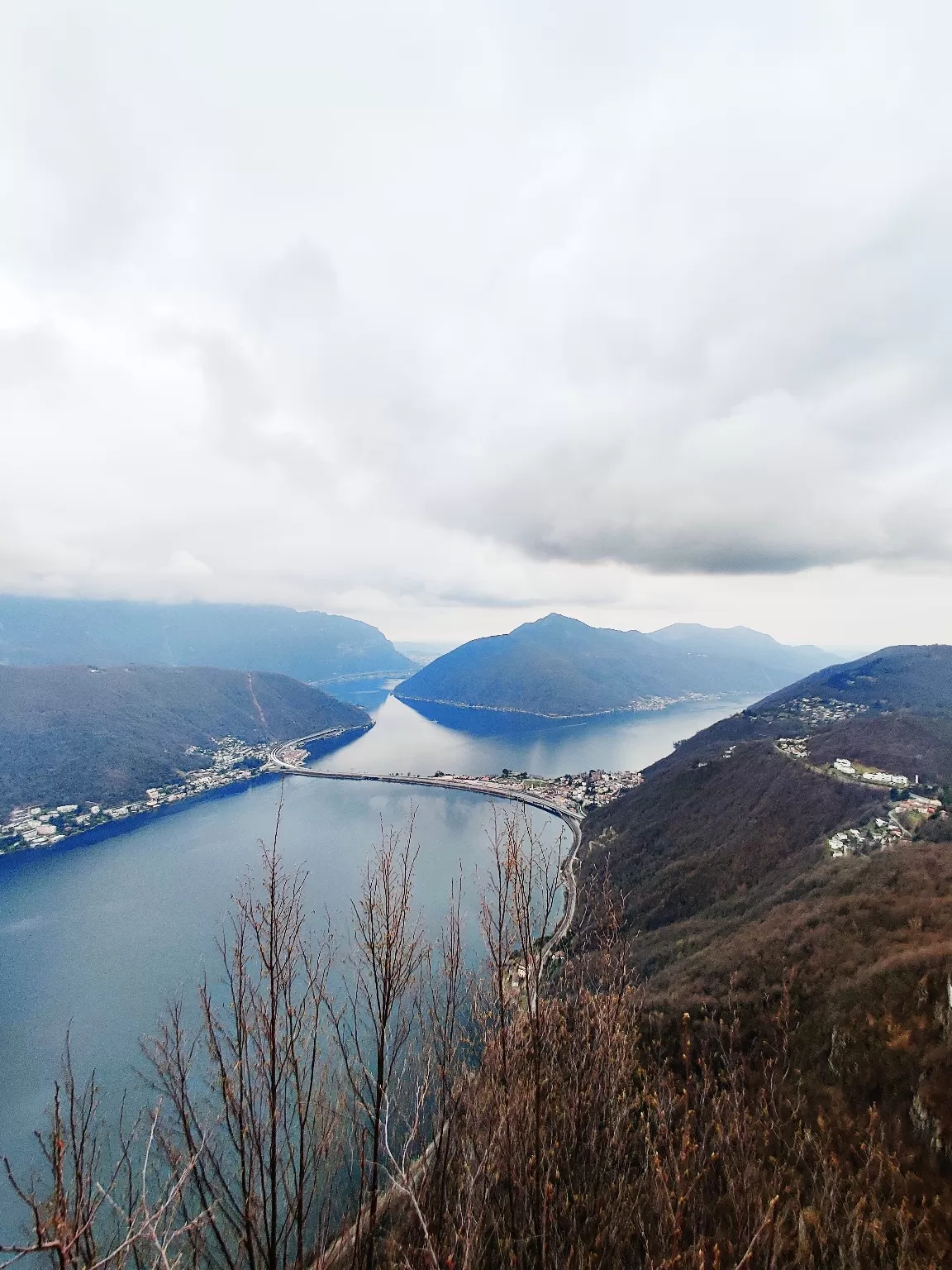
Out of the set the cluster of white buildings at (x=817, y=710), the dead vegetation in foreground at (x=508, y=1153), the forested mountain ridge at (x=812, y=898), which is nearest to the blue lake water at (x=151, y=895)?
the forested mountain ridge at (x=812, y=898)

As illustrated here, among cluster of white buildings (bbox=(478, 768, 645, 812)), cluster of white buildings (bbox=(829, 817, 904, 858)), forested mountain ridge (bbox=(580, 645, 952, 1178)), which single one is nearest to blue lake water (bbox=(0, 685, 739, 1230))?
cluster of white buildings (bbox=(478, 768, 645, 812))

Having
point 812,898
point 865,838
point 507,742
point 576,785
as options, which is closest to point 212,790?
point 576,785

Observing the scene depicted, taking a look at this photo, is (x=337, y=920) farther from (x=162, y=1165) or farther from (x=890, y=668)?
(x=890, y=668)

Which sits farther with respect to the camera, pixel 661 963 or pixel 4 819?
pixel 4 819

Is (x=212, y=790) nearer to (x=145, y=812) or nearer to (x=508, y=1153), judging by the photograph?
(x=145, y=812)

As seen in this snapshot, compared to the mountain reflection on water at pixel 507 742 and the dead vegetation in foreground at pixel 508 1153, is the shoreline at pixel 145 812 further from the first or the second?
the dead vegetation in foreground at pixel 508 1153

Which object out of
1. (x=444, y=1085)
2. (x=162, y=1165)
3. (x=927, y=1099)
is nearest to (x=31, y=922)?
(x=162, y=1165)
